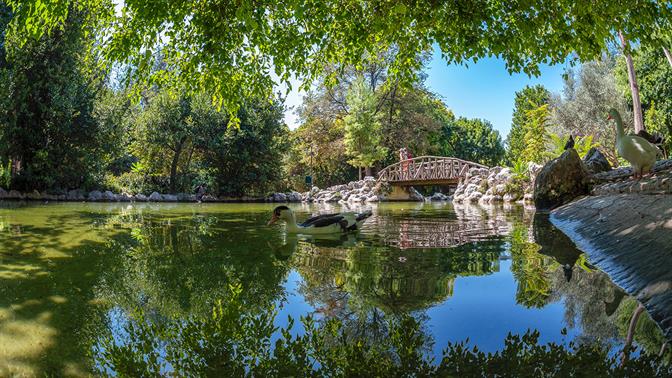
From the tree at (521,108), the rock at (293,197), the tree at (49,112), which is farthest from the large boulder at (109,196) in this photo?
the tree at (521,108)

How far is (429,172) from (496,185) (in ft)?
29.0

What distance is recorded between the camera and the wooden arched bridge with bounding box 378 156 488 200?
31.6 metres

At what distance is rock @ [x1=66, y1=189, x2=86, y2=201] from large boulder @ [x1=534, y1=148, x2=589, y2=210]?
23519 millimetres

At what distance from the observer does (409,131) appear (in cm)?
4088


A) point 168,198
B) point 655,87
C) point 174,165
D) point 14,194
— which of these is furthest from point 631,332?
point 174,165

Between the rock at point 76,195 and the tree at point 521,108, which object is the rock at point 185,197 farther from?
the tree at point 521,108

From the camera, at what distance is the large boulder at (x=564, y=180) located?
12.4 meters

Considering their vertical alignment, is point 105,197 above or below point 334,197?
above

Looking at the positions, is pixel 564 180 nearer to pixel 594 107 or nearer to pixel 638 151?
pixel 638 151

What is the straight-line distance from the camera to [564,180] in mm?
12586

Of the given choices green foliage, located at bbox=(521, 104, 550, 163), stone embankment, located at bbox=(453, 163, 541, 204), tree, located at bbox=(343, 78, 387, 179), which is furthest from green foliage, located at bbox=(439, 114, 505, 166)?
stone embankment, located at bbox=(453, 163, 541, 204)

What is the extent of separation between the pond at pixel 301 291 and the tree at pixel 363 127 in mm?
31738

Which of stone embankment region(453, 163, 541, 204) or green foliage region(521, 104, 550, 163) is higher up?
green foliage region(521, 104, 550, 163)

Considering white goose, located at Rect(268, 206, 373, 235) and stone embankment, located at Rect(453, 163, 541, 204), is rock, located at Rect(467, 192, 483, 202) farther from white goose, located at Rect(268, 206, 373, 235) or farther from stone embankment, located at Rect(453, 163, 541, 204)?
white goose, located at Rect(268, 206, 373, 235)
